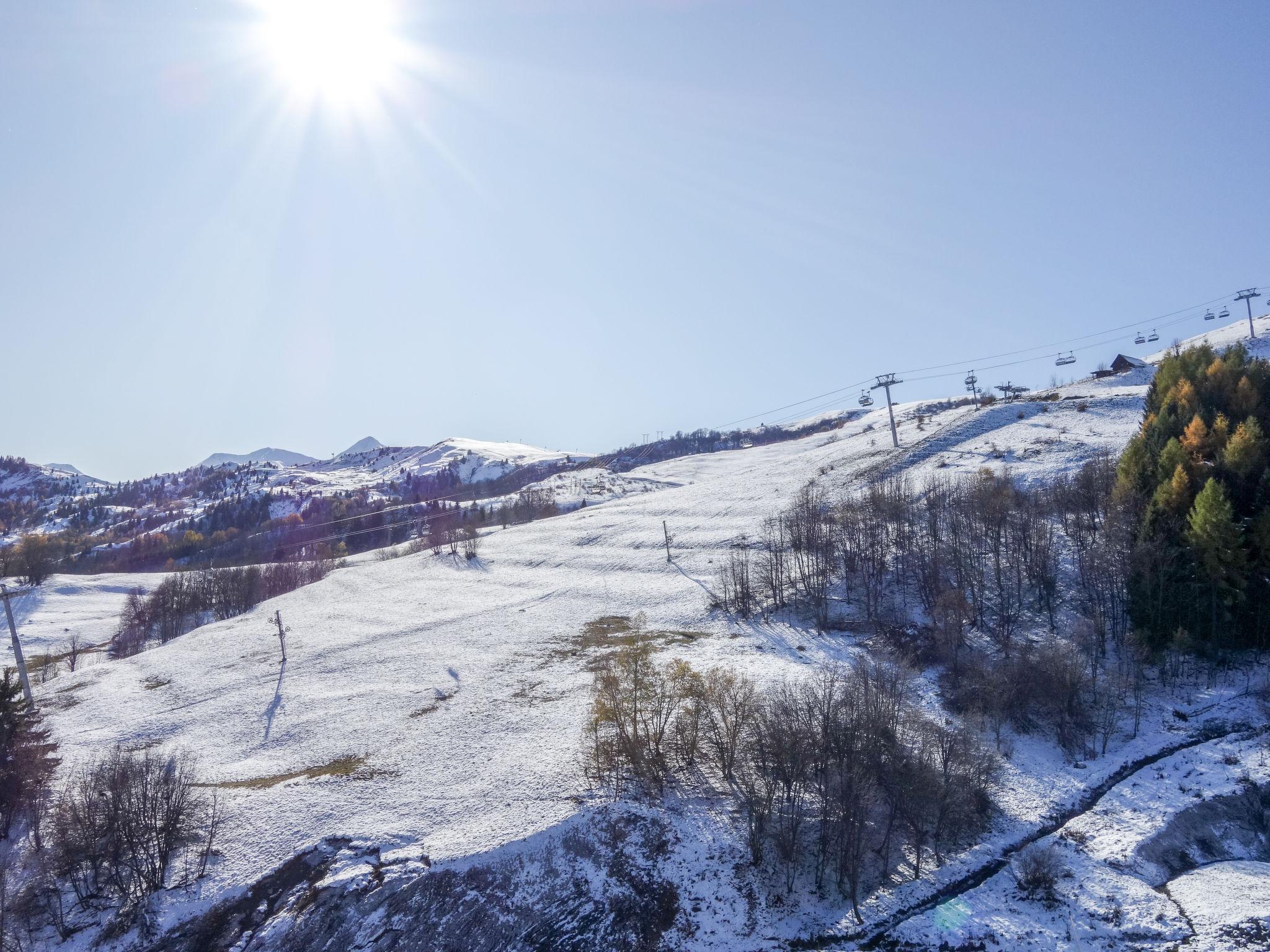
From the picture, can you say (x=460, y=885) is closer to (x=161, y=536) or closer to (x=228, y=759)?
(x=228, y=759)

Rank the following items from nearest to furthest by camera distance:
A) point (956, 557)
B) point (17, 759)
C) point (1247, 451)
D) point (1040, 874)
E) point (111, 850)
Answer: point (1040, 874) < point (111, 850) < point (17, 759) < point (1247, 451) < point (956, 557)

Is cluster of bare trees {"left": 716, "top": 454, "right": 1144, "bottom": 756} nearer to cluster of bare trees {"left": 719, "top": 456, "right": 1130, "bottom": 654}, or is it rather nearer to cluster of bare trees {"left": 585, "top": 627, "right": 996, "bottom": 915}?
cluster of bare trees {"left": 719, "top": 456, "right": 1130, "bottom": 654}

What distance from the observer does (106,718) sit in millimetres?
48375

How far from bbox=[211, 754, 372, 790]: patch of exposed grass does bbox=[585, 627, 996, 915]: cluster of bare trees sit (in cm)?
1478

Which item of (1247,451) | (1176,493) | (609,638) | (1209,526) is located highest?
(1247,451)

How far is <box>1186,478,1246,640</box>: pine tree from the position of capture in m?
43.5

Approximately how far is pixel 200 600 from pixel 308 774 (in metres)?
72.7

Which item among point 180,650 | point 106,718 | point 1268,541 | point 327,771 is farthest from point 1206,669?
point 180,650

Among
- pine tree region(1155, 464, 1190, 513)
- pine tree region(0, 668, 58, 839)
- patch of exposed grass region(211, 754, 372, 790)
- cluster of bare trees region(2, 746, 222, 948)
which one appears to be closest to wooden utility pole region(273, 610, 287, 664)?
pine tree region(0, 668, 58, 839)

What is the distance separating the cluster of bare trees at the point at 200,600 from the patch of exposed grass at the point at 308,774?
55555 mm

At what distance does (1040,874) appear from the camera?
29250 millimetres

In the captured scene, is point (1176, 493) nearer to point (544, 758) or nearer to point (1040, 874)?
point (1040, 874)

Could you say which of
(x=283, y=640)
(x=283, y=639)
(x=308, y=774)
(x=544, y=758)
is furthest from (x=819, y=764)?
(x=283, y=639)

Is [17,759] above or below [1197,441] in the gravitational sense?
below
